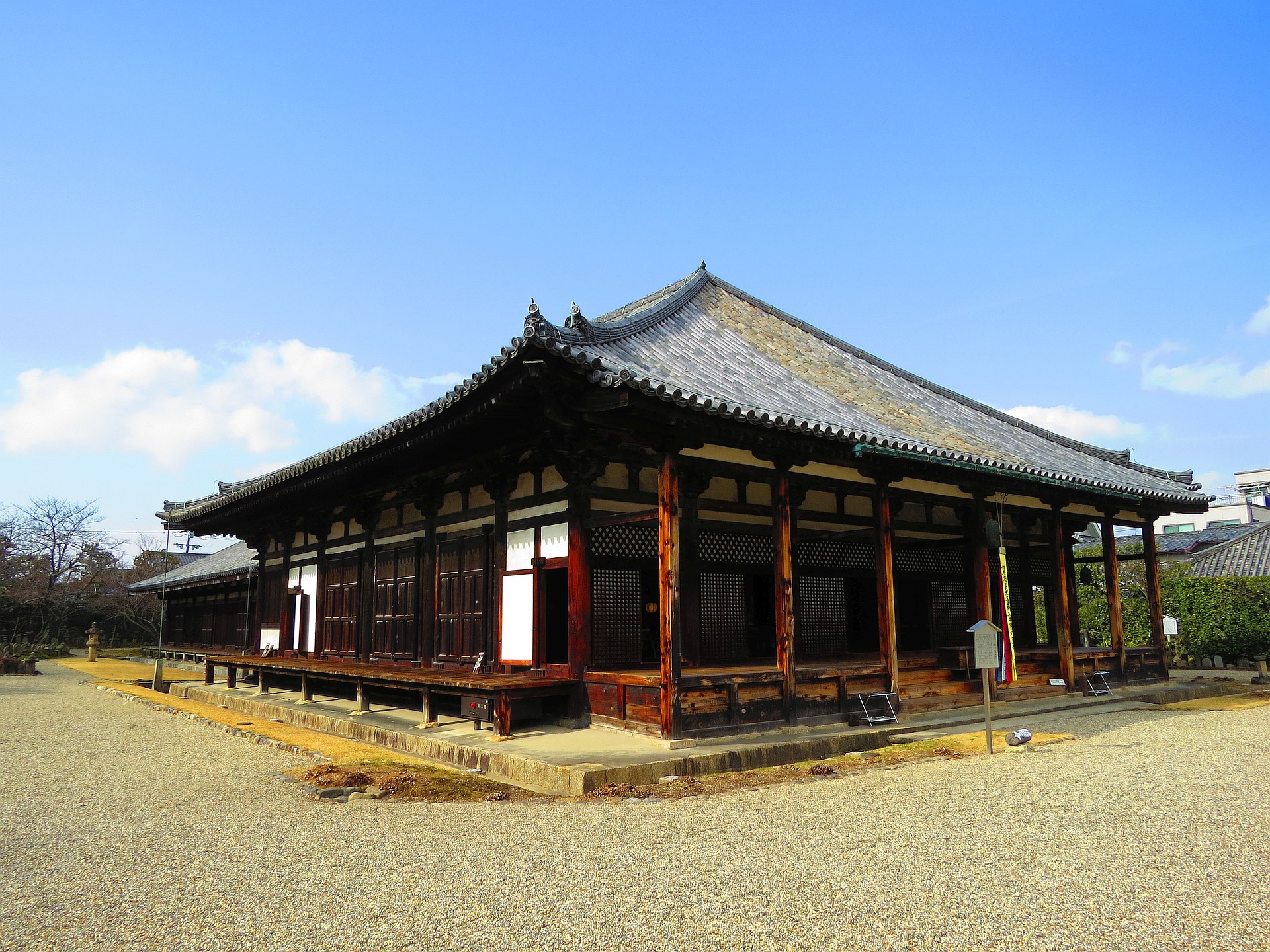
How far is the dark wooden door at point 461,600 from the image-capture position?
1157 cm

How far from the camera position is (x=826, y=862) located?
4.62 metres

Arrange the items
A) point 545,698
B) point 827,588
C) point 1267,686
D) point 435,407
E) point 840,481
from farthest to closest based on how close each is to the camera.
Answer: point 1267,686, point 827,588, point 840,481, point 545,698, point 435,407

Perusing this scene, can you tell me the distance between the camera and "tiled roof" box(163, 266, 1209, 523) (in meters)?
8.50

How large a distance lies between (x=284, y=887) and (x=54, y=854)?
6.49ft

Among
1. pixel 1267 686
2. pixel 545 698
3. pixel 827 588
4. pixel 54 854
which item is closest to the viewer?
pixel 54 854

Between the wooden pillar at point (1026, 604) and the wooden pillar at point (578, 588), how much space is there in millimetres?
10196

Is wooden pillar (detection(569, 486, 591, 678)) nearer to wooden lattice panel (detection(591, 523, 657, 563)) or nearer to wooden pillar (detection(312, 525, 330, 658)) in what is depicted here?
wooden lattice panel (detection(591, 523, 657, 563))

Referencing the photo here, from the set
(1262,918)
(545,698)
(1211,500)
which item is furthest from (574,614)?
(1211,500)

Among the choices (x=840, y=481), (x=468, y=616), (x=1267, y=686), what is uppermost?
(x=840, y=481)

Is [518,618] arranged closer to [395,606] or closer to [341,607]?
[395,606]

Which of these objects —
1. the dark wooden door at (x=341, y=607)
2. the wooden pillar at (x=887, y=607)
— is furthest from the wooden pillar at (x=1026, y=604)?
the dark wooden door at (x=341, y=607)

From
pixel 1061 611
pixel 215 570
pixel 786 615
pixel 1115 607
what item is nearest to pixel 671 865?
pixel 786 615

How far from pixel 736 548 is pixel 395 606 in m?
6.13

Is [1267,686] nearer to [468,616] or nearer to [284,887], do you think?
[468,616]
